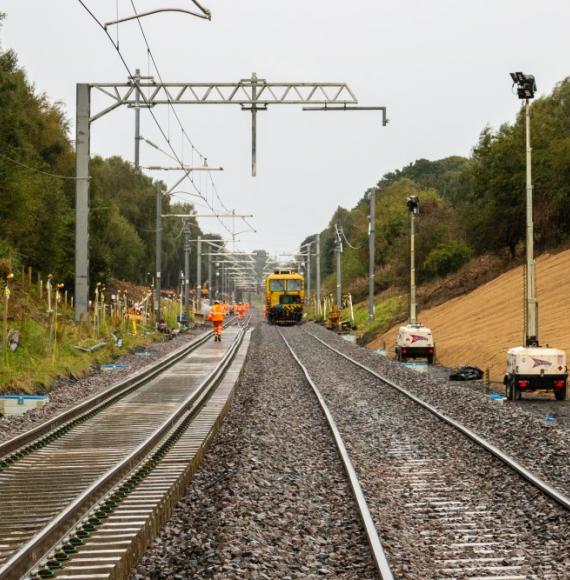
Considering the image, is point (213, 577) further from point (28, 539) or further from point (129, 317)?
point (129, 317)

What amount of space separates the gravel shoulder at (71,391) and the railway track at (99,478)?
0.53 metres

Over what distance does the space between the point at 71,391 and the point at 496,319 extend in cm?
2324

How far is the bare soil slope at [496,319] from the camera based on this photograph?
31.5m

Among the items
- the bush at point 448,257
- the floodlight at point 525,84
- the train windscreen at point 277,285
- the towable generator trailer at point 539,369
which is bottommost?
the towable generator trailer at point 539,369

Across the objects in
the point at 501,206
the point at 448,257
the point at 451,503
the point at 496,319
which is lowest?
the point at 451,503

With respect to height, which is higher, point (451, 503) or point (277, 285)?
point (277, 285)

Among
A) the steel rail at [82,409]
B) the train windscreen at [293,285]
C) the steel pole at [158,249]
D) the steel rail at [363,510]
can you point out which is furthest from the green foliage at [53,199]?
the steel rail at [363,510]

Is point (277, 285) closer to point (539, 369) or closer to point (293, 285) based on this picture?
point (293, 285)

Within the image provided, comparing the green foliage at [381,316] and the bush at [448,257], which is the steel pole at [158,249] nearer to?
the green foliage at [381,316]

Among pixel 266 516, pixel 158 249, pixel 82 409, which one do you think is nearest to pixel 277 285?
pixel 158 249

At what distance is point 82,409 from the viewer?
1681 centimetres

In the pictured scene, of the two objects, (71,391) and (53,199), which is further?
(53,199)

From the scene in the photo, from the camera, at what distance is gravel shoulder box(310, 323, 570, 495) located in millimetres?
11812

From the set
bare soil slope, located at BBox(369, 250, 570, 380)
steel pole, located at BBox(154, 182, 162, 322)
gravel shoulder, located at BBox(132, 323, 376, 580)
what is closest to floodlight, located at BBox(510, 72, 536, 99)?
bare soil slope, located at BBox(369, 250, 570, 380)
